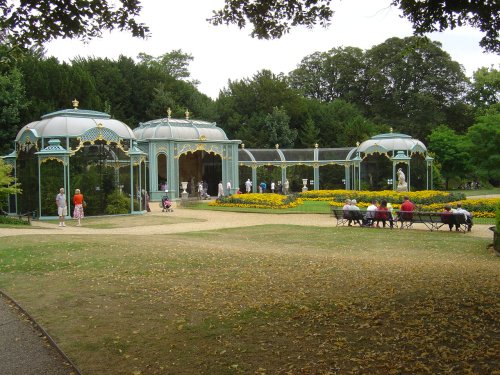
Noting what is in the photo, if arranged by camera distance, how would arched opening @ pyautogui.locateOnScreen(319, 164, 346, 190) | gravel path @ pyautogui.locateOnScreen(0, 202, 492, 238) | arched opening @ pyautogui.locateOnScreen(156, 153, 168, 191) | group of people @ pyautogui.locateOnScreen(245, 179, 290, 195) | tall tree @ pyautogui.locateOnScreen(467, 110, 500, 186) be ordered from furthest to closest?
arched opening @ pyautogui.locateOnScreen(319, 164, 346, 190) → group of people @ pyautogui.locateOnScreen(245, 179, 290, 195) → arched opening @ pyautogui.locateOnScreen(156, 153, 168, 191) → tall tree @ pyautogui.locateOnScreen(467, 110, 500, 186) → gravel path @ pyautogui.locateOnScreen(0, 202, 492, 238)

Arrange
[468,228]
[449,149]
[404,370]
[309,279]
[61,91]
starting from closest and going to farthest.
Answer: [404,370], [309,279], [468,228], [61,91], [449,149]

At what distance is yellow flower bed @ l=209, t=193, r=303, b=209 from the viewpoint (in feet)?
97.7

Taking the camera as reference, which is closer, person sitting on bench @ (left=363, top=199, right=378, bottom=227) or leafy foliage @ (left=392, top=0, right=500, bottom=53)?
leafy foliage @ (left=392, top=0, right=500, bottom=53)

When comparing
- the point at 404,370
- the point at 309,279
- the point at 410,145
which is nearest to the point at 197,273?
the point at 309,279

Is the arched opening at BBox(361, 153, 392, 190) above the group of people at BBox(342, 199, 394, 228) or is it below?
above

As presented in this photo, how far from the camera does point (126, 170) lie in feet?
100

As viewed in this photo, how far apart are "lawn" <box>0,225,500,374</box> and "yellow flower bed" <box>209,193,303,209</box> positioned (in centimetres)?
1773

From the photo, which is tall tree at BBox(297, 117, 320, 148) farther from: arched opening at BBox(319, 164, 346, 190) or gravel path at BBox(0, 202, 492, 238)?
gravel path at BBox(0, 202, 492, 238)

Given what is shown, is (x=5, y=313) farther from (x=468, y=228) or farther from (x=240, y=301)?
(x=468, y=228)

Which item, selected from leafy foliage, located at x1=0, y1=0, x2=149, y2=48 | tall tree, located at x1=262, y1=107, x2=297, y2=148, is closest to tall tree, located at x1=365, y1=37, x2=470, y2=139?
tall tree, located at x1=262, y1=107, x2=297, y2=148

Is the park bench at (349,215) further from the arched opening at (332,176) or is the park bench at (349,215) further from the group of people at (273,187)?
the arched opening at (332,176)

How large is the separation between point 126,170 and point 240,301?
24.3 metres

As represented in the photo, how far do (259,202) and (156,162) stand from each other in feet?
32.4

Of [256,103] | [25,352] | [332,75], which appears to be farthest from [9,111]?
[332,75]
